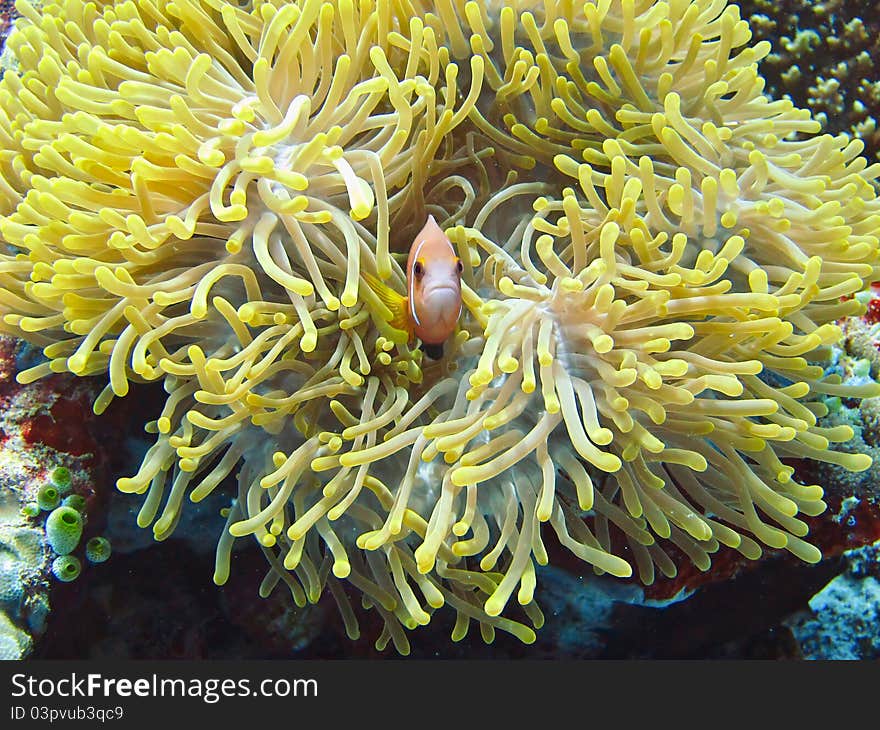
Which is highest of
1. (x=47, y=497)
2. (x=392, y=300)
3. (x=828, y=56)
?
(x=828, y=56)

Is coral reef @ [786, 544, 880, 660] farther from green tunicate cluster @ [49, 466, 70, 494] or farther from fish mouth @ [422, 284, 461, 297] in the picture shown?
green tunicate cluster @ [49, 466, 70, 494]

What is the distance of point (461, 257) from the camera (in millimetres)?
1653

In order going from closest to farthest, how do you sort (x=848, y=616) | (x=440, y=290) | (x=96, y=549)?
(x=440, y=290) → (x=96, y=549) → (x=848, y=616)

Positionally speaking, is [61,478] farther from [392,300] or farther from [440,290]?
[440,290]

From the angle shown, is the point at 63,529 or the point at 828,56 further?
the point at 828,56

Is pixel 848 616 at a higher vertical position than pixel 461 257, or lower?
lower

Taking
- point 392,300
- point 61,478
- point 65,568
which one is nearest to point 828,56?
Answer: point 392,300

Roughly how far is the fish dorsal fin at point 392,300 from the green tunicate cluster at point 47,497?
0.94 meters

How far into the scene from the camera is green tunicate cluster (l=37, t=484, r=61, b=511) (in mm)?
1688

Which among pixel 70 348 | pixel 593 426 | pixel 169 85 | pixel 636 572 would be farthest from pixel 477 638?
pixel 169 85

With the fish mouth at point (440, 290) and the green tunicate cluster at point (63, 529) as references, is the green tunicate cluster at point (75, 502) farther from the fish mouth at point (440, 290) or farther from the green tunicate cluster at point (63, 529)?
the fish mouth at point (440, 290)

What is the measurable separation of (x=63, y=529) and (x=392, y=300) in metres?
0.99

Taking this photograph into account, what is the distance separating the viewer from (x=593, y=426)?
1371mm

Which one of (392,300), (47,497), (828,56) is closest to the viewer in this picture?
(392,300)
